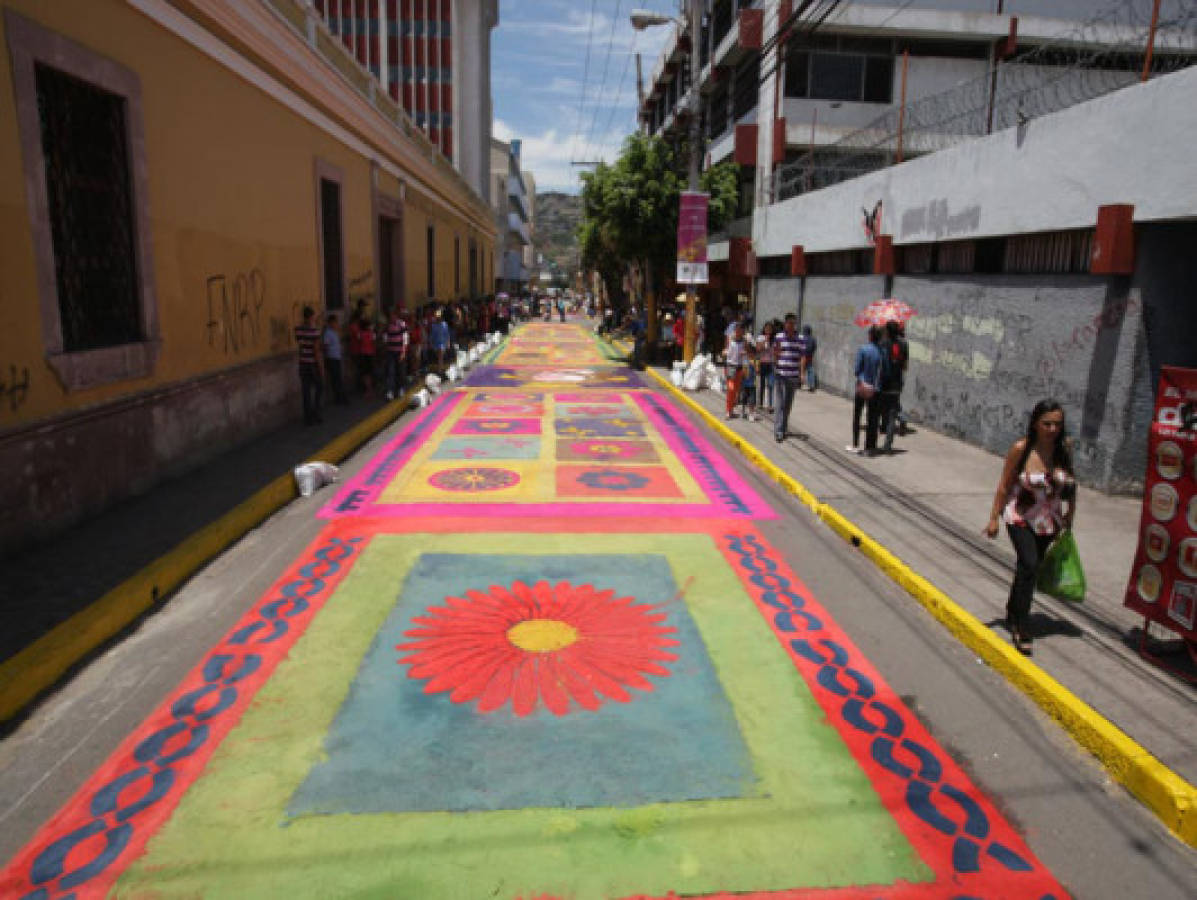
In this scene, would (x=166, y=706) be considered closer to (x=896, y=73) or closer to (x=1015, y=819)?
(x=1015, y=819)

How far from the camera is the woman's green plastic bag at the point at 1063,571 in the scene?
194 inches

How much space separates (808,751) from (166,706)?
11.7 ft

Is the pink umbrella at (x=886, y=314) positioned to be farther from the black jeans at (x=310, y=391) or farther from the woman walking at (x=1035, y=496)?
the black jeans at (x=310, y=391)

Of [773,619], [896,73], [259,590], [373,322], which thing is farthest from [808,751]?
[896,73]

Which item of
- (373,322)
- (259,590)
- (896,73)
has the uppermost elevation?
(896,73)

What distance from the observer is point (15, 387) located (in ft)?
21.3

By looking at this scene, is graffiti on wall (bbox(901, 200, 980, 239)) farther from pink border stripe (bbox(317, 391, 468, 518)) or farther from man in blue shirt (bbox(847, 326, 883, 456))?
pink border stripe (bbox(317, 391, 468, 518))

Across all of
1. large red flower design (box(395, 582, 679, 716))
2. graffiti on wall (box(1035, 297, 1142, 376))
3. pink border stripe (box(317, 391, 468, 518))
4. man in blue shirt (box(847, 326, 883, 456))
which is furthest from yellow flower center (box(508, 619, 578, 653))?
graffiti on wall (box(1035, 297, 1142, 376))

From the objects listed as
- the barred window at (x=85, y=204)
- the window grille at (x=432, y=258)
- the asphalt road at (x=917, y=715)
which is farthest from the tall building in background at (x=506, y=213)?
the asphalt road at (x=917, y=715)

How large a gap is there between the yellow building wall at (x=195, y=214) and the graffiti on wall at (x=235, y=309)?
27 mm

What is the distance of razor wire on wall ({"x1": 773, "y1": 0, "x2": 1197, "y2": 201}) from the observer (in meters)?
9.54

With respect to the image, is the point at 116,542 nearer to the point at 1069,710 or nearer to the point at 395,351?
the point at 1069,710

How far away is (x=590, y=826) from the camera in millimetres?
3482

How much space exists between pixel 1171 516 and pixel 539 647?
160 inches
